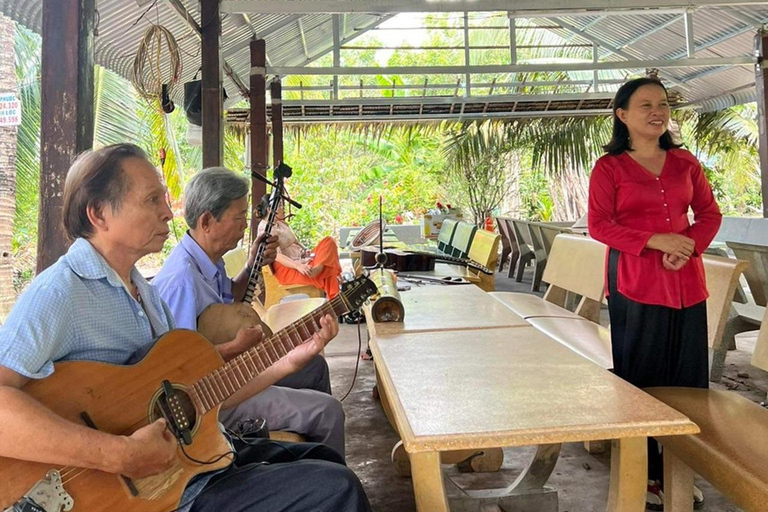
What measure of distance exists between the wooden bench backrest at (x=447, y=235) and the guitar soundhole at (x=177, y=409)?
552 cm

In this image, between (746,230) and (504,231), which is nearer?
(746,230)

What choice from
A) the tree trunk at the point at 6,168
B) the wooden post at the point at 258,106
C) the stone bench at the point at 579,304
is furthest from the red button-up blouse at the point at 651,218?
the tree trunk at the point at 6,168

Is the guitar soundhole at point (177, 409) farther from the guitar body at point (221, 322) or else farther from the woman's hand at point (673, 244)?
the woman's hand at point (673, 244)

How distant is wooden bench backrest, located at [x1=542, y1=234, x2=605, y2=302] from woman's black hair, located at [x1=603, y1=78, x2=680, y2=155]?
3.36 ft

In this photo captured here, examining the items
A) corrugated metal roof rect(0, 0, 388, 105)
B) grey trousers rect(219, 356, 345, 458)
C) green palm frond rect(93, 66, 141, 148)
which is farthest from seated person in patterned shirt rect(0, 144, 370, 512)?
green palm frond rect(93, 66, 141, 148)

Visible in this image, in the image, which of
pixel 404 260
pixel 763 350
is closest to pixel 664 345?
pixel 763 350

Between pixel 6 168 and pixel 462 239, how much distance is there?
4.59 meters

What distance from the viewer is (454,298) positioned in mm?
2752

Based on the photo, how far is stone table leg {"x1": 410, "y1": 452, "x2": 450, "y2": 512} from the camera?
1373 millimetres

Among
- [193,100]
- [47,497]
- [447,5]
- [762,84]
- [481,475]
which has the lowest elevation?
[481,475]

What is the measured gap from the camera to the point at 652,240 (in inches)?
84.0

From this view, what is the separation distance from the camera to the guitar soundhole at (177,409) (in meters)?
1.43

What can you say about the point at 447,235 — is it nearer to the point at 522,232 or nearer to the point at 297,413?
the point at 522,232

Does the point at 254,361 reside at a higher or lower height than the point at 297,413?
higher
